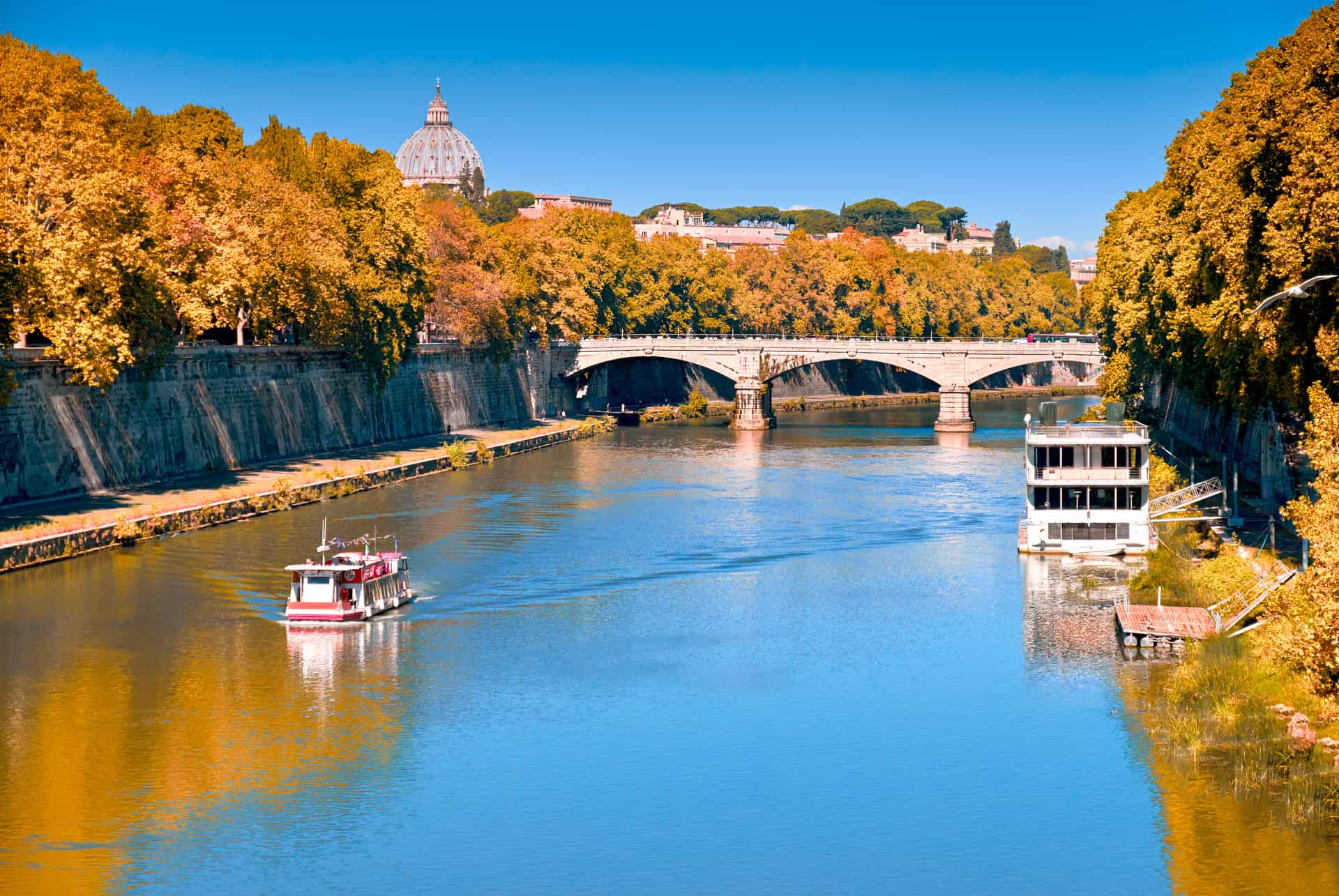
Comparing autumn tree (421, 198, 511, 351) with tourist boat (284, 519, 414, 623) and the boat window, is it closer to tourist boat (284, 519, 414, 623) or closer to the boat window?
tourist boat (284, 519, 414, 623)

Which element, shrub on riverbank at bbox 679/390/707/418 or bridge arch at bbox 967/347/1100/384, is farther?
shrub on riverbank at bbox 679/390/707/418

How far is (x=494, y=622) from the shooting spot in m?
50.7

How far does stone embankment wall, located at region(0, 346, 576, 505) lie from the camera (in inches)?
2581

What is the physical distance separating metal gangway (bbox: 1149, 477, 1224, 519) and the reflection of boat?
6.15 feet

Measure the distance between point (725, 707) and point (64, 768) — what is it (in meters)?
15.3

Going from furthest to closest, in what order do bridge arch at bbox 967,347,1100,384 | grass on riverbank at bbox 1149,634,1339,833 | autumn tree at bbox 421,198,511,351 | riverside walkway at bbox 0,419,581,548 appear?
bridge arch at bbox 967,347,1100,384 → autumn tree at bbox 421,198,511,351 → riverside walkway at bbox 0,419,581,548 → grass on riverbank at bbox 1149,634,1339,833

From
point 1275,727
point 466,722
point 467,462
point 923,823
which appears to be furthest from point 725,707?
point 467,462

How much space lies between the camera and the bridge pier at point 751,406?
13012cm

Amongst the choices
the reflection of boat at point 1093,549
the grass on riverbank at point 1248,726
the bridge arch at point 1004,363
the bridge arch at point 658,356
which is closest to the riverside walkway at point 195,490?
the bridge arch at point 658,356

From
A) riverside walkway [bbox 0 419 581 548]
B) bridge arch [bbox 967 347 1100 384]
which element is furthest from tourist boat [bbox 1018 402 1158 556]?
bridge arch [bbox 967 347 1100 384]

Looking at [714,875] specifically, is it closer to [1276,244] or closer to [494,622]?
[494,622]

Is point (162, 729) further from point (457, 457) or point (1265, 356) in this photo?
point (457, 457)

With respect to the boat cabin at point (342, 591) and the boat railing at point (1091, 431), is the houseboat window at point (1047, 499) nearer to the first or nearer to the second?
the boat railing at point (1091, 431)

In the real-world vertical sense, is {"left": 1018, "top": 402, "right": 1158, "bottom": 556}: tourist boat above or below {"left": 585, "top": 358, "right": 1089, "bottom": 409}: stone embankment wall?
below
